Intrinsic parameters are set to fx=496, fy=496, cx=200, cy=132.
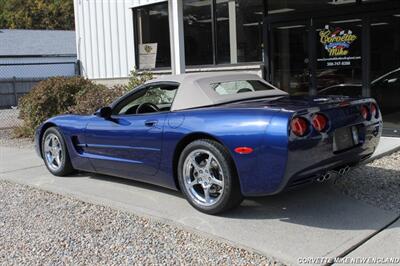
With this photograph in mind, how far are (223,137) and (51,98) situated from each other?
7752mm

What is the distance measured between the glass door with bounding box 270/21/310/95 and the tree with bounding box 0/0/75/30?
39.6m

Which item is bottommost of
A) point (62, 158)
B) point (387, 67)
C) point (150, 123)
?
point (62, 158)

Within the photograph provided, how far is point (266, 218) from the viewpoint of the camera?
15.6 ft

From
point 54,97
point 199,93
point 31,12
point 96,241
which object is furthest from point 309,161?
point 31,12

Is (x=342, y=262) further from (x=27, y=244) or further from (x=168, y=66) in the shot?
(x=168, y=66)

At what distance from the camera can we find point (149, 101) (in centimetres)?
608

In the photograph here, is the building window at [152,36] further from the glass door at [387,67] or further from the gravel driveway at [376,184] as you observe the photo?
the gravel driveway at [376,184]

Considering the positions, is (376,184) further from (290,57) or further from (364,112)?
(290,57)

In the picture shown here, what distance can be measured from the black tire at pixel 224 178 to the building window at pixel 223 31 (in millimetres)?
6842

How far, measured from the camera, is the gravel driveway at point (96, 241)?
4.04m

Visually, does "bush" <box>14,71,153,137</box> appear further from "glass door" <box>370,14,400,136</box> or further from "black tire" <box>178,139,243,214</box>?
"black tire" <box>178,139,243,214</box>

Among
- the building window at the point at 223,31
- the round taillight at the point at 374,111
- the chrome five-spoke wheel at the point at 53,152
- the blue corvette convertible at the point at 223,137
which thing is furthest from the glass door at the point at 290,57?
the chrome five-spoke wheel at the point at 53,152

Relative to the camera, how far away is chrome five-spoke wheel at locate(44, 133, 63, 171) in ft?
22.7

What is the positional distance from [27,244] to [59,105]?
23.9 ft
